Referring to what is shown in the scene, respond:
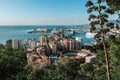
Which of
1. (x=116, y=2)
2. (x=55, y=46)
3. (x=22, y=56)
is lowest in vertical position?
(x=55, y=46)

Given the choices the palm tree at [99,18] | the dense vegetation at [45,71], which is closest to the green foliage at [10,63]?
Answer: the dense vegetation at [45,71]

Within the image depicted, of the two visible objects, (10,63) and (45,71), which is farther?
(45,71)

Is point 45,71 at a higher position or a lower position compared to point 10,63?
lower

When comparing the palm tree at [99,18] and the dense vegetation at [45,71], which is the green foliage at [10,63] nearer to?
the dense vegetation at [45,71]

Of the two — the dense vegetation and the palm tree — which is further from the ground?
the palm tree

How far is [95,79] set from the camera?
10969mm

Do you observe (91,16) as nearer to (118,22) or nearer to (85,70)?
(118,22)

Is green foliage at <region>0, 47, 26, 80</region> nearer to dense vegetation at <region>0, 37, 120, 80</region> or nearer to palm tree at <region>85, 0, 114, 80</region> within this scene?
dense vegetation at <region>0, 37, 120, 80</region>

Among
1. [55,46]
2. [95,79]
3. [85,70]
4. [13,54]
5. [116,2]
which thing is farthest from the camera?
[55,46]

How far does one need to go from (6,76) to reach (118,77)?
470cm

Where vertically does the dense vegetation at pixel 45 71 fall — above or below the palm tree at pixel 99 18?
below

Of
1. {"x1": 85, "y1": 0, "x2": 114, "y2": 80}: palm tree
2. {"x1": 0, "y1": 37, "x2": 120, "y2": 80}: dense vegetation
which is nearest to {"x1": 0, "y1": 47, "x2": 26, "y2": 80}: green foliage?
{"x1": 0, "y1": 37, "x2": 120, "y2": 80}: dense vegetation

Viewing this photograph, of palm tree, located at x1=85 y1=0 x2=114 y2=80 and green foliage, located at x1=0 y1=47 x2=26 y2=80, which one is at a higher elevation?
palm tree, located at x1=85 y1=0 x2=114 y2=80

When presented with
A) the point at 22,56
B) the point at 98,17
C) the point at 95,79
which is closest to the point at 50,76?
the point at 22,56
